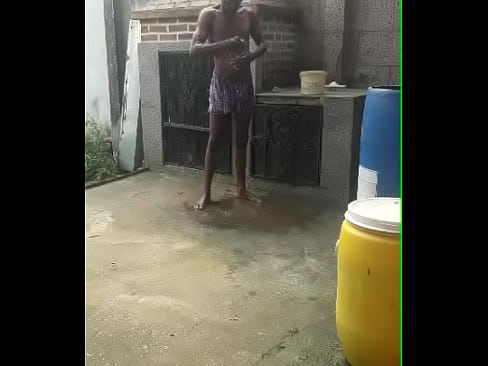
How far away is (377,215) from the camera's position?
5.94 feet

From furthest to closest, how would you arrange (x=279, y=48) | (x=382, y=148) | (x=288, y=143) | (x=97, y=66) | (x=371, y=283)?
(x=97, y=66) → (x=279, y=48) → (x=288, y=143) → (x=382, y=148) → (x=371, y=283)

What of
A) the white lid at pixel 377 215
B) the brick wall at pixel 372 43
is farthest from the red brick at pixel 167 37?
the white lid at pixel 377 215

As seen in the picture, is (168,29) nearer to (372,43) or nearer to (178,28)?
(178,28)

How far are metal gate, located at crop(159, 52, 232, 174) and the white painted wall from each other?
1.26 m

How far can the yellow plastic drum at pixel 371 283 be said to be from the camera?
5.67ft

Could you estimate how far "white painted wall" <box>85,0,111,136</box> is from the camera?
6.14 m

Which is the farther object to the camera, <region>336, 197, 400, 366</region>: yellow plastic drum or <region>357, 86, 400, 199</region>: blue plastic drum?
<region>357, 86, 400, 199</region>: blue plastic drum

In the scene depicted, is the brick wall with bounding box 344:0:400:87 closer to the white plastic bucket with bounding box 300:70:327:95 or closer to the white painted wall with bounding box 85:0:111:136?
the white plastic bucket with bounding box 300:70:327:95

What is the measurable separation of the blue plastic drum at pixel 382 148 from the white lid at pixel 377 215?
1.30 ft

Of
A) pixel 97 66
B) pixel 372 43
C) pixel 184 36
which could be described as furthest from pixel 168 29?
pixel 372 43

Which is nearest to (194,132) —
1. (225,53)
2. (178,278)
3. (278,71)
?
(278,71)

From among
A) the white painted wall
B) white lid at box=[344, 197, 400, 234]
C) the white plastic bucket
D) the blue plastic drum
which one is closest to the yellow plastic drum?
white lid at box=[344, 197, 400, 234]

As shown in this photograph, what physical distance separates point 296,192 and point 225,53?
1486 millimetres

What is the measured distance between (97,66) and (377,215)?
5288 mm
